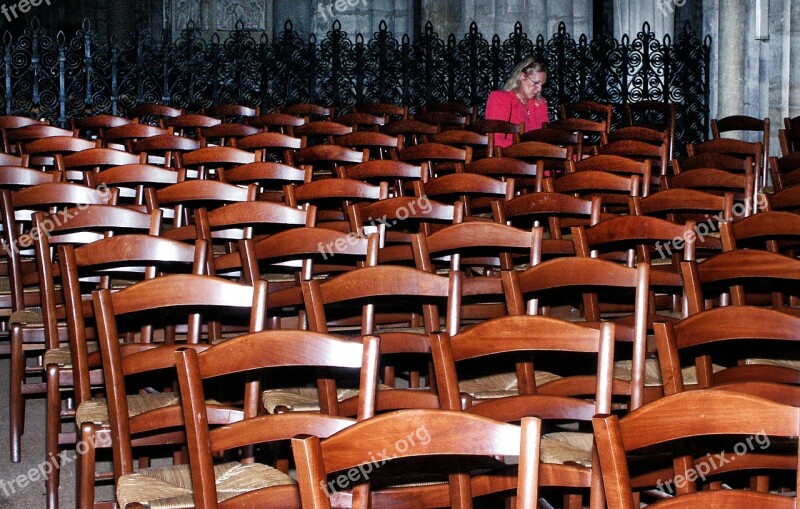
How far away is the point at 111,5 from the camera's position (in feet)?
72.0

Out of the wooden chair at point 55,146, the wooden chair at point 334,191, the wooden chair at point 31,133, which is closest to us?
the wooden chair at point 334,191

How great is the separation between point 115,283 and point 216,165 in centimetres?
156

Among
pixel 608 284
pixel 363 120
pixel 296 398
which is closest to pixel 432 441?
pixel 608 284

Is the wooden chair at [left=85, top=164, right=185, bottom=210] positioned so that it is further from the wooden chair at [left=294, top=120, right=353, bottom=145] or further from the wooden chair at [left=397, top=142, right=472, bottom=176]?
the wooden chair at [left=294, top=120, right=353, bottom=145]

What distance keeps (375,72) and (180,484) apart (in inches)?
369

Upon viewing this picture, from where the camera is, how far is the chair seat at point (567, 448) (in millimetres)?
3289

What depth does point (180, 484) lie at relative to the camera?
3.18 meters

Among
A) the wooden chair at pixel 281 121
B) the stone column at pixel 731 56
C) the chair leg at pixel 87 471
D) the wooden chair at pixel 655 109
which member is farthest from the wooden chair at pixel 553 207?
the stone column at pixel 731 56

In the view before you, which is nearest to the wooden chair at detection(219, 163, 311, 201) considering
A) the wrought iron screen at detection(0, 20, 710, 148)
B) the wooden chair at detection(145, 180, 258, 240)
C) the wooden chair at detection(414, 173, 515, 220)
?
the wooden chair at detection(145, 180, 258, 240)

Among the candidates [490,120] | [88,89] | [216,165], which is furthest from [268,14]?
[216,165]

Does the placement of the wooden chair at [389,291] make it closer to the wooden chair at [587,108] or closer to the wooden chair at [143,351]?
the wooden chair at [143,351]

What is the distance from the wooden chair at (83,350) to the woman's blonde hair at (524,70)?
5.27 meters

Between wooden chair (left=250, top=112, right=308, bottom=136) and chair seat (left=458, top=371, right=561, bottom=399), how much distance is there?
4530 millimetres

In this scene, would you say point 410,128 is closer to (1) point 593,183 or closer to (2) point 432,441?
(1) point 593,183
